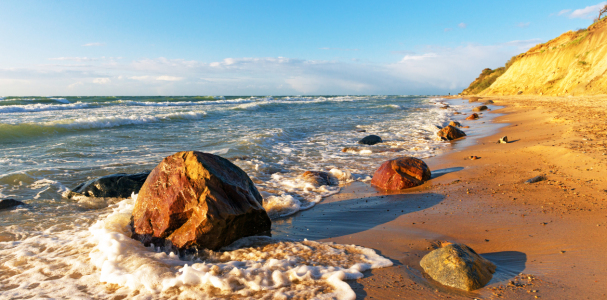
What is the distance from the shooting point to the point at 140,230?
3168mm

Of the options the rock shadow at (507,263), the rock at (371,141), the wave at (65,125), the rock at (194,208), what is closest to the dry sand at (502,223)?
the rock shadow at (507,263)

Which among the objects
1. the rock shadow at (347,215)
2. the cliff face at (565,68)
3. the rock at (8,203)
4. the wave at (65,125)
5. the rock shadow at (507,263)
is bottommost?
the rock shadow at (347,215)

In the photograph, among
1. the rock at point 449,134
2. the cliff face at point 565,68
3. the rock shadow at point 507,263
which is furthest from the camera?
the cliff face at point 565,68

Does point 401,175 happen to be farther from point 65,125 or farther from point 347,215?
point 65,125

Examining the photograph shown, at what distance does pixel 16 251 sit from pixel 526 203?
218 inches

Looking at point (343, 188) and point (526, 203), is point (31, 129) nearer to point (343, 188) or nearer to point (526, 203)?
point (343, 188)

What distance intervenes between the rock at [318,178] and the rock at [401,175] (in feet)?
2.46

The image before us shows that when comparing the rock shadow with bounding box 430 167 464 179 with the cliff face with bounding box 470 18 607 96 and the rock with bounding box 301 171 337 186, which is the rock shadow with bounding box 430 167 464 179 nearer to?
the rock with bounding box 301 171 337 186

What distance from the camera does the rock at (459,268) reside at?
224 cm

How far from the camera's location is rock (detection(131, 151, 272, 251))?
9.67 feet

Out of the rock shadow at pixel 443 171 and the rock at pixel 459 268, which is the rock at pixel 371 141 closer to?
the rock shadow at pixel 443 171

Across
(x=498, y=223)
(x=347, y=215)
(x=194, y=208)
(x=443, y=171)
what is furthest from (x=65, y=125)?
(x=498, y=223)

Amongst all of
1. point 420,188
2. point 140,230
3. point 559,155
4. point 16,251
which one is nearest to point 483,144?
point 559,155

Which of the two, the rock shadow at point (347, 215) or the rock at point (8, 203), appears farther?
the rock at point (8, 203)
